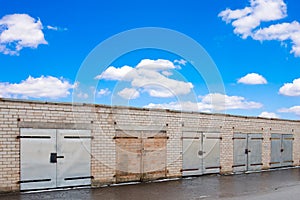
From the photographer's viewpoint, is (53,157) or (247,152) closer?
(53,157)

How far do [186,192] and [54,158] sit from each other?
A: 3630mm

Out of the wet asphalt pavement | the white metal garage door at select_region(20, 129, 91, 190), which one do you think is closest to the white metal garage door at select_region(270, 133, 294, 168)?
the wet asphalt pavement

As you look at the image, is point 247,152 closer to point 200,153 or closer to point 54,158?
point 200,153

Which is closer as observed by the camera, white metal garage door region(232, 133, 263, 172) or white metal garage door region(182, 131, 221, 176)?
white metal garage door region(182, 131, 221, 176)

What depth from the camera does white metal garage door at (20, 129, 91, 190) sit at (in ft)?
31.5

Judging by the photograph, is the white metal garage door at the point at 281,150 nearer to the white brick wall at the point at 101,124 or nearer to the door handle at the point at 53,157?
the white brick wall at the point at 101,124

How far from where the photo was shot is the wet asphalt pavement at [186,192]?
9.02 metres

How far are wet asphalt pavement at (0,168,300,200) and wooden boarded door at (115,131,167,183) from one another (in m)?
0.58

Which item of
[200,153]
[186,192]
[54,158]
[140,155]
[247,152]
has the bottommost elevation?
[186,192]

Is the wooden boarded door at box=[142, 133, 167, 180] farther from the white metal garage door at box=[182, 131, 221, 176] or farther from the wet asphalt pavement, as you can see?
the white metal garage door at box=[182, 131, 221, 176]

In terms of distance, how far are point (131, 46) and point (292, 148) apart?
11292 mm

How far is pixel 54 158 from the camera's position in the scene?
10070 millimetres

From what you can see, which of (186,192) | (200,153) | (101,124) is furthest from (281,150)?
(101,124)

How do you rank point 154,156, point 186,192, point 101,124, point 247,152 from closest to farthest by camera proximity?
point 186,192 < point 101,124 < point 154,156 < point 247,152
